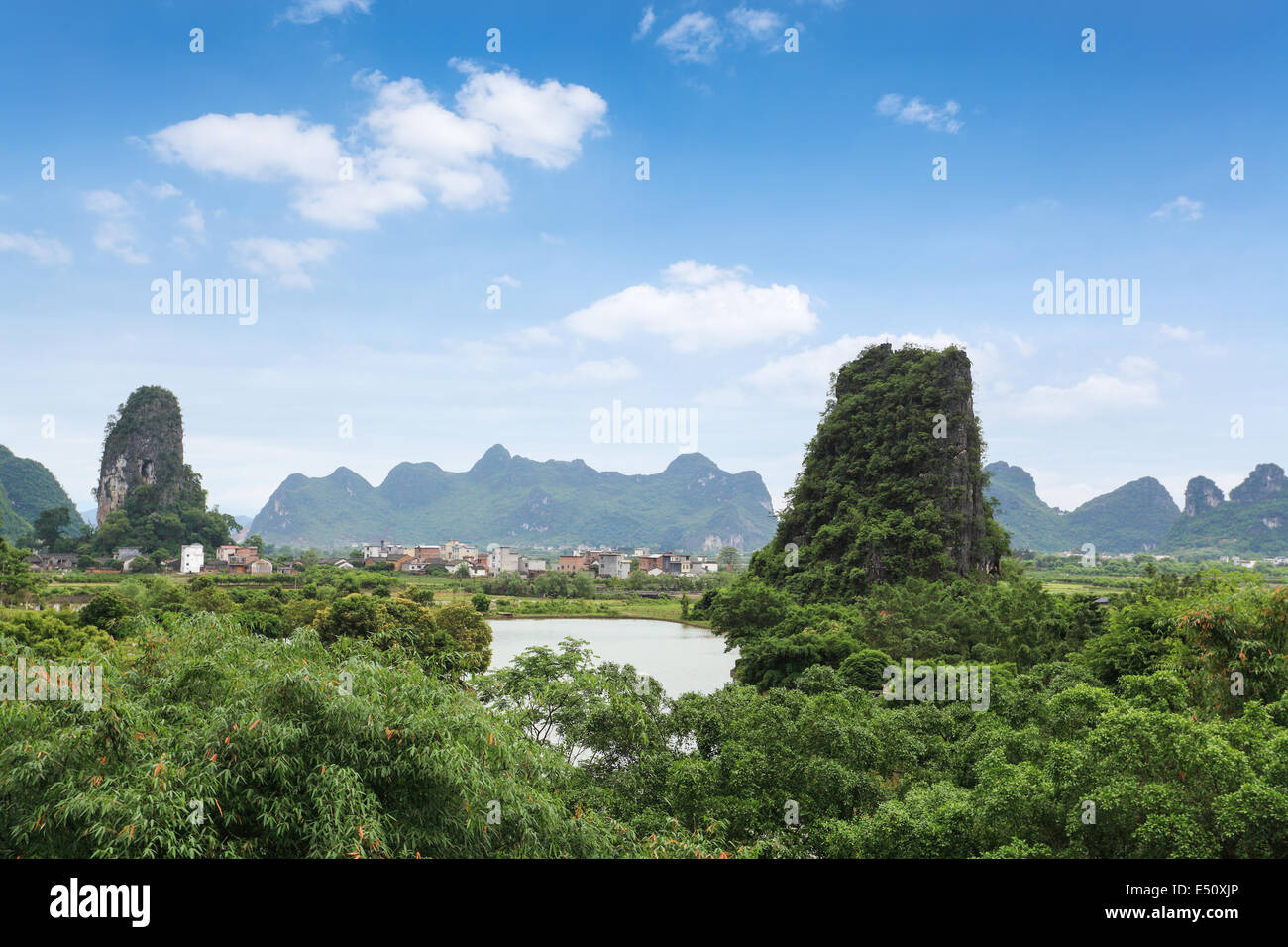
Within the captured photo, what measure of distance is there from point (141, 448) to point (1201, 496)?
112779 mm

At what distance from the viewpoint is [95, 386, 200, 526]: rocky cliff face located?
211ft

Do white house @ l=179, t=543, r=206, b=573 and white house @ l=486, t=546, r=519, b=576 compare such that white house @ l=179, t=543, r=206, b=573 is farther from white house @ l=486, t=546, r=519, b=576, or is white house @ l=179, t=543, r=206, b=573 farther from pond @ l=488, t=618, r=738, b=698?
pond @ l=488, t=618, r=738, b=698

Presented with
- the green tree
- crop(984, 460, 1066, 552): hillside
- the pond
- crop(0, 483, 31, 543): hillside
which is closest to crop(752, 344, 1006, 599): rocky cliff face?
the pond

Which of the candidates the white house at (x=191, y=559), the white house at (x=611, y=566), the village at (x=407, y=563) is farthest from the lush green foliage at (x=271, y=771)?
the white house at (x=611, y=566)

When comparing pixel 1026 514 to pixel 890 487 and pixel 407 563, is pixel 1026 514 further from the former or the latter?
pixel 890 487

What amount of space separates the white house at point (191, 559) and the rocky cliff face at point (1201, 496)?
339 ft

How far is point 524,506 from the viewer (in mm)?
149625

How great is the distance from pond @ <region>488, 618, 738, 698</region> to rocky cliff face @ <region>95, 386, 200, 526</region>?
4190 cm

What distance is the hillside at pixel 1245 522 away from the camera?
8031 centimetres

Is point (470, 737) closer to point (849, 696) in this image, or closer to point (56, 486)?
point (849, 696)

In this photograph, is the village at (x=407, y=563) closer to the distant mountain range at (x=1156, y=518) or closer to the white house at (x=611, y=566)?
the white house at (x=611, y=566)

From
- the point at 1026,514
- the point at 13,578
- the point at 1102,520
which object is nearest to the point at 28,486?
the point at 13,578
